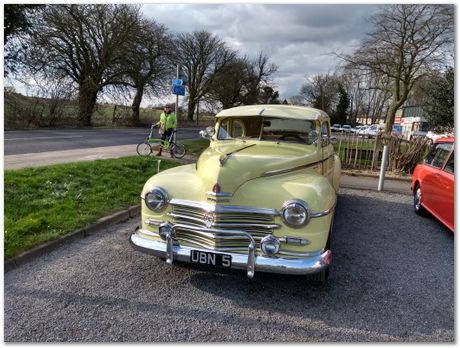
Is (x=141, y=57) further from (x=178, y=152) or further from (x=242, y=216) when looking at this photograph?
(x=242, y=216)

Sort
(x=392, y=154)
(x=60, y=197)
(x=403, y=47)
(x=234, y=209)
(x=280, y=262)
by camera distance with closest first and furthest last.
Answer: (x=280, y=262) < (x=234, y=209) < (x=60, y=197) < (x=392, y=154) < (x=403, y=47)

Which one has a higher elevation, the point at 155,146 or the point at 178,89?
the point at 178,89

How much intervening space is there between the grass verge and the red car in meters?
4.87

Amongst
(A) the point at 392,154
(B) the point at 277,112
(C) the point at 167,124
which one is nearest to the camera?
(B) the point at 277,112

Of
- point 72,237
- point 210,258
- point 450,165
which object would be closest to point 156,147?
point 72,237

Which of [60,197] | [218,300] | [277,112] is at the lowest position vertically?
[218,300]

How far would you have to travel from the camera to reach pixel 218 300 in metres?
3.44

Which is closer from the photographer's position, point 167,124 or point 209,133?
point 209,133

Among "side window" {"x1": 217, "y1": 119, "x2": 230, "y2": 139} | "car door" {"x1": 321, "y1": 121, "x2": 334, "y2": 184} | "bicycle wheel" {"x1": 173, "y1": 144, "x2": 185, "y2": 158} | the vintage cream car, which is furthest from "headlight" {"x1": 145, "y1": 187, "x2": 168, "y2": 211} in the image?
"bicycle wheel" {"x1": 173, "y1": 144, "x2": 185, "y2": 158}

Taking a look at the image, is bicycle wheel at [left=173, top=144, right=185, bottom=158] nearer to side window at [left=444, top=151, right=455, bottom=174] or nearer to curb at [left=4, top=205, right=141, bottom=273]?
curb at [left=4, top=205, right=141, bottom=273]

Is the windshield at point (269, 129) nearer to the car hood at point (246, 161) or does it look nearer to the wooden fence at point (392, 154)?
the car hood at point (246, 161)

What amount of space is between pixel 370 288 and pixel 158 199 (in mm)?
2336

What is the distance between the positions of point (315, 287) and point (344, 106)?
187 feet

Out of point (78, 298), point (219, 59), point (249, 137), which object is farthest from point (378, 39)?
point (219, 59)
